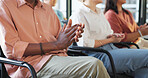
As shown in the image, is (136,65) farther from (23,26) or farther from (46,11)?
(23,26)

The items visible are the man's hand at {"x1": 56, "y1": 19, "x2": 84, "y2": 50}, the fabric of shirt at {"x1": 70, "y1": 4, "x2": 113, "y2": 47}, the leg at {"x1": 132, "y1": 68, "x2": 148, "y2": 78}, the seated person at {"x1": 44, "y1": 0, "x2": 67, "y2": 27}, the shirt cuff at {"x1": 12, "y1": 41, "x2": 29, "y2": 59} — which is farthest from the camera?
the seated person at {"x1": 44, "y1": 0, "x2": 67, "y2": 27}

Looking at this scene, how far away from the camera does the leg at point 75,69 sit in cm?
137

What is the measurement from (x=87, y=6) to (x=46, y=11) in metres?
0.70

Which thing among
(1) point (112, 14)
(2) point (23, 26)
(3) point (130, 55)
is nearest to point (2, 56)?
(2) point (23, 26)

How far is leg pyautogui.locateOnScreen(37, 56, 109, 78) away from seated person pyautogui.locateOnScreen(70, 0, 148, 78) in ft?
1.84

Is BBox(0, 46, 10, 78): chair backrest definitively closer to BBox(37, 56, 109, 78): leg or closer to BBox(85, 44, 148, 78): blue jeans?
BBox(37, 56, 109, 78): leg

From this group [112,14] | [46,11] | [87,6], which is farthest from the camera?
[112,14]

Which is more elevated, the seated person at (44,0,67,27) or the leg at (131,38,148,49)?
the seated person at (44,0,67,27)

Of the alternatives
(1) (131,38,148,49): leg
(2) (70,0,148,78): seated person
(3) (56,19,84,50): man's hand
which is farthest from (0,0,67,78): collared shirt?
(1) (131,38,148,49): leg

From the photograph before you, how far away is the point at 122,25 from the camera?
264cm

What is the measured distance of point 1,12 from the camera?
4.55ft

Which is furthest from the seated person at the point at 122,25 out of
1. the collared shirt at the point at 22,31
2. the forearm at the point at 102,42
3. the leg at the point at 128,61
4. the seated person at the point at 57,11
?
the collared shirt at the point at 22,31

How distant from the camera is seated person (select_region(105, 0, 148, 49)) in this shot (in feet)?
8.43

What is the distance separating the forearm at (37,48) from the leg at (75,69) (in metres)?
0.10
